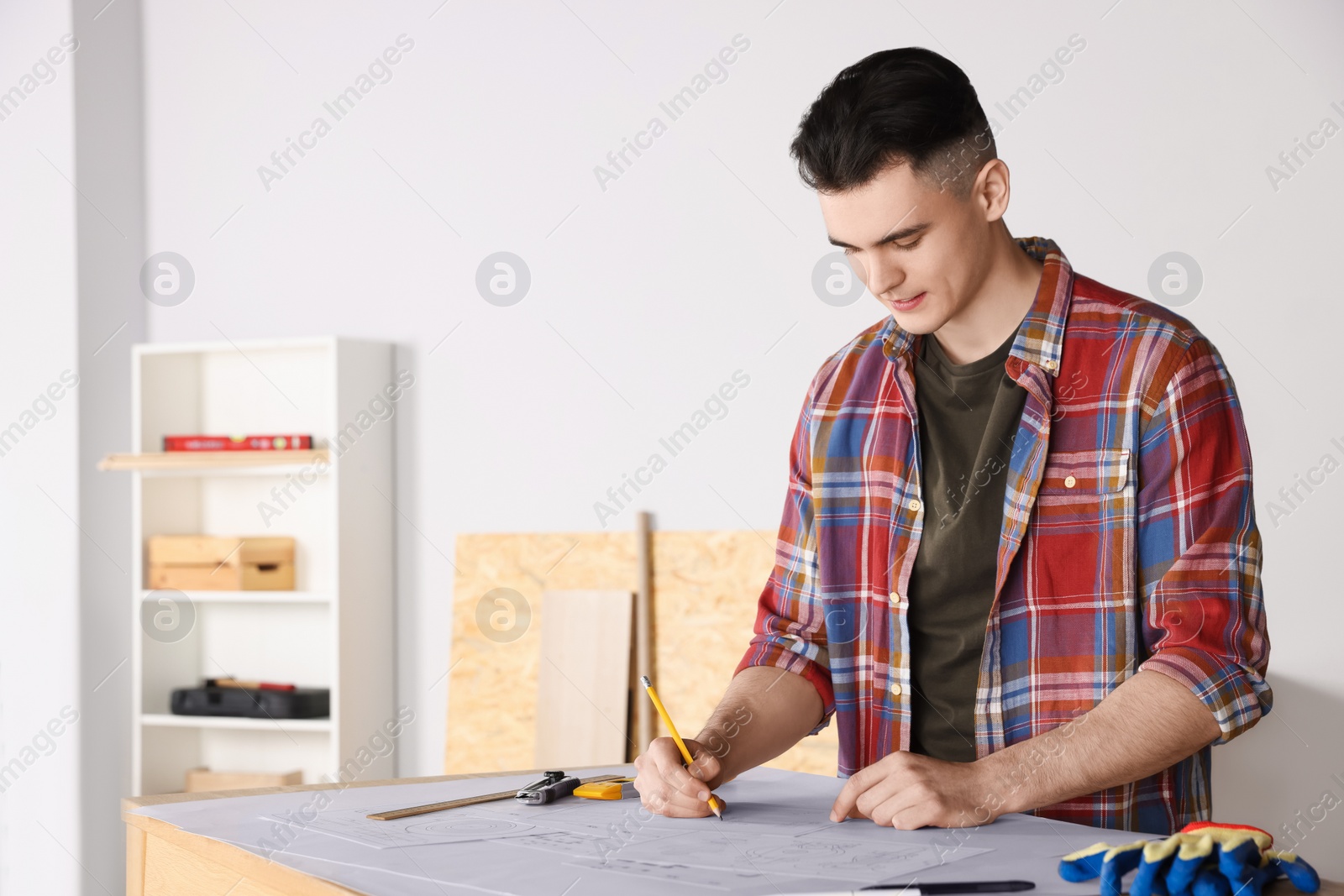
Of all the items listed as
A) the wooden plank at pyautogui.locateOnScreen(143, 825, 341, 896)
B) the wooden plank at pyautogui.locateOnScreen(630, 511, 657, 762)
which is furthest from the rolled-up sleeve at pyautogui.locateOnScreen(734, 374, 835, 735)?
the wooden plank at pyautogui.locateOnScreen(630, 511, 657, 762)

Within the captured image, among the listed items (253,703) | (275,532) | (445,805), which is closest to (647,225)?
(275,532)

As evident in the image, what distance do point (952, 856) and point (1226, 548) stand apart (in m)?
0.51

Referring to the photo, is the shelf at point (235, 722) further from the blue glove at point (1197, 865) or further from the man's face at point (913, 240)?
the blue glove at point (1197, 865)

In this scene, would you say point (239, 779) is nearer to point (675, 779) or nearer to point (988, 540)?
point (675, 779)

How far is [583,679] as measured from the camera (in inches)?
142

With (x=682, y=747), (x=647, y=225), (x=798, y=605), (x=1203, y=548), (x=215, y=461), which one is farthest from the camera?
(x=215, y=461)

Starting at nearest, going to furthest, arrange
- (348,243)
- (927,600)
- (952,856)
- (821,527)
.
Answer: (952,856), (927,600), (821,527), (348,243)

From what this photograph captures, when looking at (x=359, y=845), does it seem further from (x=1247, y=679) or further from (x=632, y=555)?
(x=632, y=555)

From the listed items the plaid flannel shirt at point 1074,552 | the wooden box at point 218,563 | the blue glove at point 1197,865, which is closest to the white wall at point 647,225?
the wooden box at point 218,563

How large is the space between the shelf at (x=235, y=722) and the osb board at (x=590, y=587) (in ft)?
1.46

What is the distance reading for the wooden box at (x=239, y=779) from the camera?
402 cm

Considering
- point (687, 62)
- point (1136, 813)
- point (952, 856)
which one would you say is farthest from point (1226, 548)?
point (687, 62)

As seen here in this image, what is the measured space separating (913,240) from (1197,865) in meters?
0.84

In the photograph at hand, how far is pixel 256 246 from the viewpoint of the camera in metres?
4.34
